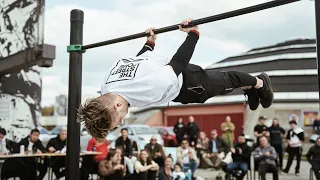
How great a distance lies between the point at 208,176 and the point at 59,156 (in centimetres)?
401

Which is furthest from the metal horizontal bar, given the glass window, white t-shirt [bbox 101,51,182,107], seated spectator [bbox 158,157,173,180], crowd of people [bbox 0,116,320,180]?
the glass window

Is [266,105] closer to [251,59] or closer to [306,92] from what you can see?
[306,92]

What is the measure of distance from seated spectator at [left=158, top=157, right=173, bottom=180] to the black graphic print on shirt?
4.90 meters

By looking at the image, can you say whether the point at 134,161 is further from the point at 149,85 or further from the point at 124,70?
the point at 149,85

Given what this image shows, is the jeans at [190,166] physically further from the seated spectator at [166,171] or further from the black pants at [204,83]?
the black pants at [204,83]

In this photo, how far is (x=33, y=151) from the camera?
25.8ft

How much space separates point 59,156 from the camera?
7.56m

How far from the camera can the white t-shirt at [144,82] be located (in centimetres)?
261

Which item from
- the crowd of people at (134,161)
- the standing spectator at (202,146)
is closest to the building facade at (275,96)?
the standing spectator at (202,146)

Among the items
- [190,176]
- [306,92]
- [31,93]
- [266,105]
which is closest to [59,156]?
[31,93]

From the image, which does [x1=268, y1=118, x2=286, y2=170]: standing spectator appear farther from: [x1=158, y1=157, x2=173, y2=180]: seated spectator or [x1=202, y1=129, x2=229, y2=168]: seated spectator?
[x1=158, y1=157, x2=173, y2=180]: seated spectator

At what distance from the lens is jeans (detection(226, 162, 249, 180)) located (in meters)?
8.23

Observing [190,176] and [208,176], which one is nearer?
[190,176]

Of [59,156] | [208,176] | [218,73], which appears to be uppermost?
[218,73]
